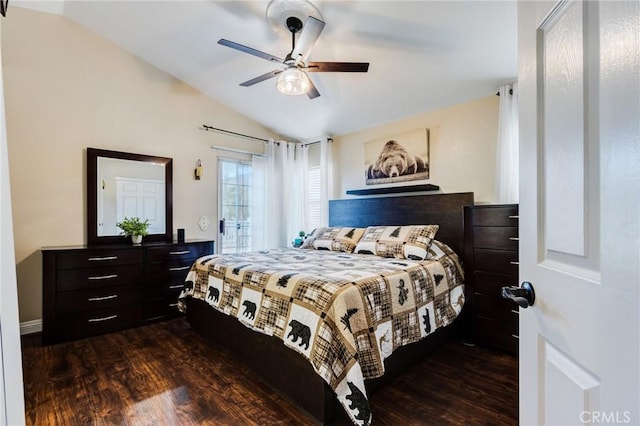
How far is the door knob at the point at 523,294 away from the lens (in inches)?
31.3

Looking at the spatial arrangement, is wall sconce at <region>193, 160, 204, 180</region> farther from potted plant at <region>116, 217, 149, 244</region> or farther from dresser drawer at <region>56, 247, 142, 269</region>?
dresser drawer at <region>56, 247, 142, 269</region>

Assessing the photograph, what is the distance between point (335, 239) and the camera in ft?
11.9

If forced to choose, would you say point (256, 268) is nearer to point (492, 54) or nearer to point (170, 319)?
point (170, 319)

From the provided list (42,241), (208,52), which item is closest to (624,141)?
(208,52)

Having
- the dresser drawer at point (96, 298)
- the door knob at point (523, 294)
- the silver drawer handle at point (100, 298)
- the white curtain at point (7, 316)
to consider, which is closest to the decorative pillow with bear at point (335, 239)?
the dresser drawer at point (96, 298)

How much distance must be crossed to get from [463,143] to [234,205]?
3193 mm

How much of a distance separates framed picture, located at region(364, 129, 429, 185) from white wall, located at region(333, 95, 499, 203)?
3.2 inches

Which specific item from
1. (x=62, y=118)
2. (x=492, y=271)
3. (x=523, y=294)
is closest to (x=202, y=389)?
(x=523, y=294)

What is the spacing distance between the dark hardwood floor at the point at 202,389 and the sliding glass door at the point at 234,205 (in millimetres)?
1939

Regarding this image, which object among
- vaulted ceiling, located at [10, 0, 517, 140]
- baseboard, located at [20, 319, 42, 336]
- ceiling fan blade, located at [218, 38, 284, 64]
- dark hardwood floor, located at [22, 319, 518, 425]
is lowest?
dark hardwood floor, located at [22, 319, 518, 425]

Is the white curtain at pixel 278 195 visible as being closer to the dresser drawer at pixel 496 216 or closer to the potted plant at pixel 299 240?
the potted plant at pixel 299 240

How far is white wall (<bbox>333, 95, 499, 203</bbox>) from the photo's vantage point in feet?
10.3

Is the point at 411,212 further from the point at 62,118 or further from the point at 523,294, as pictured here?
the point at 62,118

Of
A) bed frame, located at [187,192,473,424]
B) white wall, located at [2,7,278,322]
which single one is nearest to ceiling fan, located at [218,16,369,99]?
bed frame, located at [187,192,473,424]
